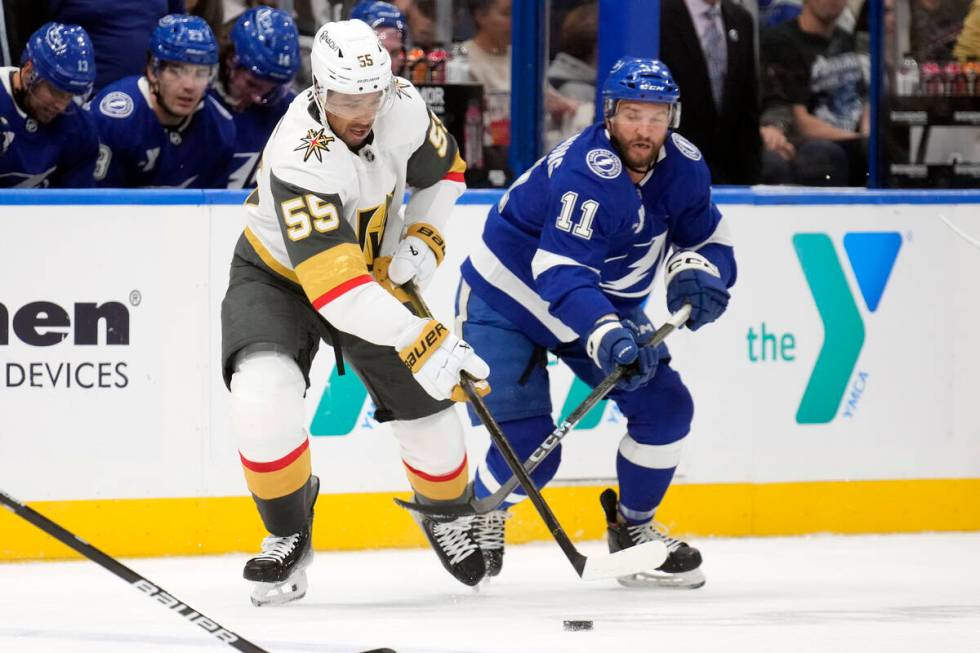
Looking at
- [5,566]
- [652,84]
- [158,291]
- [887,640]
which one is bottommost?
[5,566]

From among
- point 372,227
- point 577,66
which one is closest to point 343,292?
point 372,227

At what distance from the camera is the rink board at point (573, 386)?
4.33 meters

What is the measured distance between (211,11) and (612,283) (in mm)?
1981

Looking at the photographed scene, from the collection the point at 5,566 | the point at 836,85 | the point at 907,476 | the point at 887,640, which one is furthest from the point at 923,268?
the point at 5,566

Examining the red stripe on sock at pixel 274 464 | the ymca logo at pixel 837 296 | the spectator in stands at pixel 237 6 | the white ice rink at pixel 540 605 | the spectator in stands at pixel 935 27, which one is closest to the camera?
the white ice rink at pixel 540 605

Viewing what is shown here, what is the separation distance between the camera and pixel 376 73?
10.8 feet

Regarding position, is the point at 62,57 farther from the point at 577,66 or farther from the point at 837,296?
the point at 837,296

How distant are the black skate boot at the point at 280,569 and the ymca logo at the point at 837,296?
164cm

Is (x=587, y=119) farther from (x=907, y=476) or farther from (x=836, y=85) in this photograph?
(x=907, y=476)

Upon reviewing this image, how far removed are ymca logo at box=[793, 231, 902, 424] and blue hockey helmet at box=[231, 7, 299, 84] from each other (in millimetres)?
1571

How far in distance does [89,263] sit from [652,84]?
5.30 ft

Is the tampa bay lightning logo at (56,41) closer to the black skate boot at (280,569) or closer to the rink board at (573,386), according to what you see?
the rink board at (573,386)

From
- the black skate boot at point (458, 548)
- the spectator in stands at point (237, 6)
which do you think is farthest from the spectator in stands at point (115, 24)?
the black skate boot at point (458, 548)

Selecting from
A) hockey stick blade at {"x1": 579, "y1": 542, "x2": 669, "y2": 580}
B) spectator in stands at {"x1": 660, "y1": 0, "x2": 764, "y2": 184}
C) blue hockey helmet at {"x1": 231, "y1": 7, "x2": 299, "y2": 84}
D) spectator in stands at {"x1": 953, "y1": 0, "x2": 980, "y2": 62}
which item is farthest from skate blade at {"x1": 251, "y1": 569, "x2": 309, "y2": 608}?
spectator in stands at {"x1": 953, "y1": 0, "x2": 980, "y2": 62}
